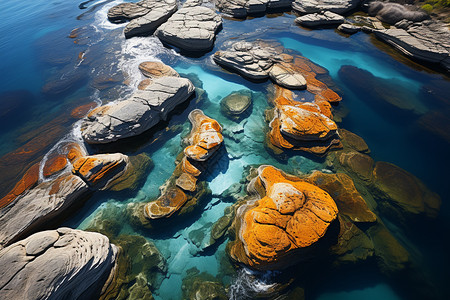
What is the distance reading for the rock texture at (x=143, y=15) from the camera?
13992 millimetres

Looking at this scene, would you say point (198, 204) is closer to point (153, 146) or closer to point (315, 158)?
point (153, 146)

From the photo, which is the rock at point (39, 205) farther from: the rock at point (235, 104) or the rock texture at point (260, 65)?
the rock texture at point (260, 65)

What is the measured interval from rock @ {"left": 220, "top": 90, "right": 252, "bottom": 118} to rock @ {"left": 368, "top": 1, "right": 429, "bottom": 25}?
1340 centimetres

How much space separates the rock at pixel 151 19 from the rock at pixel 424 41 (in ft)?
50.6

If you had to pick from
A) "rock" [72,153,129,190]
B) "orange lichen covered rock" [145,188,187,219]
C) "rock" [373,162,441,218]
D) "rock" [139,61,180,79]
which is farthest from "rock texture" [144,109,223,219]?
"rock" [373,162,441,218]

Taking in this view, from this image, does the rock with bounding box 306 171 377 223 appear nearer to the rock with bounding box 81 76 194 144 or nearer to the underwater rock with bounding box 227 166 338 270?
the underwater rock with bounding box 227 166 338 270

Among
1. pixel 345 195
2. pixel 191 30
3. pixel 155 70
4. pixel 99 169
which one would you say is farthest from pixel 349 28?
pixel 99 169

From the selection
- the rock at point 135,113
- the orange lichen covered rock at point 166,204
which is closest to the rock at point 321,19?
the rock at point 135,113

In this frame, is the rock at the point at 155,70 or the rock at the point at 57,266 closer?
the rock at the point at 57,266

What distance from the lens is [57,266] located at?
4559 mm

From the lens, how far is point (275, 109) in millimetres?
9312

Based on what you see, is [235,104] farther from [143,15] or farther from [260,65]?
[143,15]

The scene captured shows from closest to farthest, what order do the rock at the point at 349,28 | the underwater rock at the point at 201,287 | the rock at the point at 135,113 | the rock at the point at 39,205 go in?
the underwater rock at the point at 201,287 < the rock at the point at 39,205 < the rock at the point at 135,113 < the rock at the point at 349,28

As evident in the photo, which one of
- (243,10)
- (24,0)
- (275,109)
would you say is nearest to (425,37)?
(275,109)
